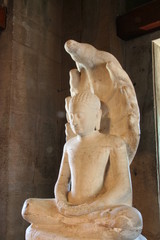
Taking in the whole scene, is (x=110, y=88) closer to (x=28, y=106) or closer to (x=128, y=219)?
(x=128, y=219)

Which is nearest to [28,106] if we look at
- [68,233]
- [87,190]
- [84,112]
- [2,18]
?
[2,18]

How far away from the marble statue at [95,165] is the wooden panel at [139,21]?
4.68 ft

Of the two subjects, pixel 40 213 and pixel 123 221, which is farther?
pixel 40 213

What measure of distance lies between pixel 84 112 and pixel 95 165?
360 millimetres

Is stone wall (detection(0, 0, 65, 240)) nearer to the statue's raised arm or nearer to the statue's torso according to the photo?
the statue's raised arm

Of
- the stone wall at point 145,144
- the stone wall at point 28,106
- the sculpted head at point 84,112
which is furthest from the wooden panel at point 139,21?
the sculpted head at point 84,112

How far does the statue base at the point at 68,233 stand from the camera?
1.59 meters

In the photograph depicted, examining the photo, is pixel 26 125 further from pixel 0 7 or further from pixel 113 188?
pixel 113 188

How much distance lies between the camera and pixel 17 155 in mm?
3340

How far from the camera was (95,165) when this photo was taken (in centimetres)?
195

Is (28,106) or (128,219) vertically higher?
(28,106)

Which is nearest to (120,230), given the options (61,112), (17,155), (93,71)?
(93,71)

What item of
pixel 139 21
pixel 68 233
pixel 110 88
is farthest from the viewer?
pixel 139 21

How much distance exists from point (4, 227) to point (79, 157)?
5.58 ft
